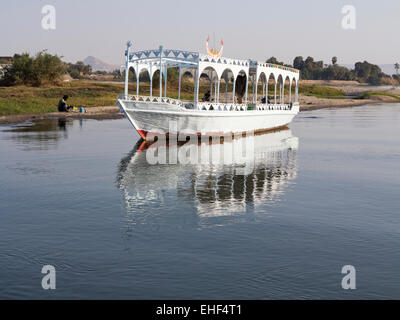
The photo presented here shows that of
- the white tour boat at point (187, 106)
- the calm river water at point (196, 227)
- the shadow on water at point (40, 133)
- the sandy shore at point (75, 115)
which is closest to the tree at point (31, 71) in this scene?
the sandy shore at point (75, 115)

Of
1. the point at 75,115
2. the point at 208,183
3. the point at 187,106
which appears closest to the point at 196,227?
the point at 208,183

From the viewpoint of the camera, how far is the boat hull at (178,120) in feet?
88.9

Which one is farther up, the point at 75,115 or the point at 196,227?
the point at 75,115

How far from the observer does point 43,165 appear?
2064 centimetres

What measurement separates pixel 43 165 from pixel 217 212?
9.83 metres

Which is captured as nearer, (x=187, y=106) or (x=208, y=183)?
(x=208, y=183)

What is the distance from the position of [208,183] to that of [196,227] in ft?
18.4

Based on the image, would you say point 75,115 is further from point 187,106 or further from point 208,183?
point 208,183

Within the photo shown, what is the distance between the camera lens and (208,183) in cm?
1770

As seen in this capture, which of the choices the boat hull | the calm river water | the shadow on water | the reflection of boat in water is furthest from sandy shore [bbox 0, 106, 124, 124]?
the reflection of boat in water

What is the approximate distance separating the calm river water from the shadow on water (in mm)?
2871

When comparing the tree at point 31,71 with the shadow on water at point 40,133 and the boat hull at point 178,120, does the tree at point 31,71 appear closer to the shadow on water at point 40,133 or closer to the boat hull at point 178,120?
the shadow on water at point 40,133

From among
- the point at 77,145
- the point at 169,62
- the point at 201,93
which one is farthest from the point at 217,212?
the point at 201,93
